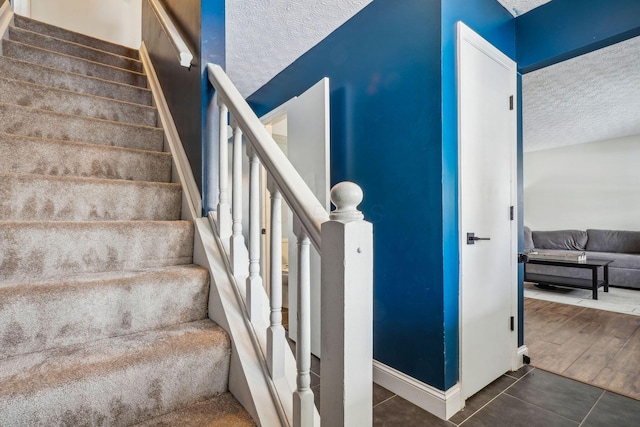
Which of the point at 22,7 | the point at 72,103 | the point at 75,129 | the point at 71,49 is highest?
the point at 22,7

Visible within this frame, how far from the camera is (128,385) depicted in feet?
2.85

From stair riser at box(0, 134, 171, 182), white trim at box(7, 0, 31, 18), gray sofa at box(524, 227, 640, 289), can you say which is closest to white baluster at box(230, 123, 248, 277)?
stair riser at box(0, 134, 171, 182)

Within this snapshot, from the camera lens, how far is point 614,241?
17.0 ft

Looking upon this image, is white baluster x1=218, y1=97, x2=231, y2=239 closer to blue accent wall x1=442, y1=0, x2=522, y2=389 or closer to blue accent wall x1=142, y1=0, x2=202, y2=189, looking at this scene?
blue accent wall x1=142, y1=0, x2=202, y2=189

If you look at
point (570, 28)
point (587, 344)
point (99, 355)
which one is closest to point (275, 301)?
point (99, 355)

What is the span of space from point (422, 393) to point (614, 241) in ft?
18.0

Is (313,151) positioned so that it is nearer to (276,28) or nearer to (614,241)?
(276,28)

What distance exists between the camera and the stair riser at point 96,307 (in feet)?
2.95

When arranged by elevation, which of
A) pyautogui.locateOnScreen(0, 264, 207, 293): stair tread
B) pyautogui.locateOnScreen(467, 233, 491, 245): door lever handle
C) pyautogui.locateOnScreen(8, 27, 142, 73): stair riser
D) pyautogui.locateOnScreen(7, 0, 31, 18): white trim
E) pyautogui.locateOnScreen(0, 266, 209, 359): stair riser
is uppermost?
pyautogui.locateOnScreen(7, 0, 31, 18): white trim

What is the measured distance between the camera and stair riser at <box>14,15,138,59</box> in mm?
2369

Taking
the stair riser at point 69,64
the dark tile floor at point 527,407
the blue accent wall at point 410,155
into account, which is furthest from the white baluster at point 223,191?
the stair riser at point 69,64

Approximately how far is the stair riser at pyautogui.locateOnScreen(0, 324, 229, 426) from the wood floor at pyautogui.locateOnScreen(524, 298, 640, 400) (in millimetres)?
2220

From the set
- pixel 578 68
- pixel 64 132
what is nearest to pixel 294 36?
pixel 64 132

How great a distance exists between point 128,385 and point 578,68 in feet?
13.3
